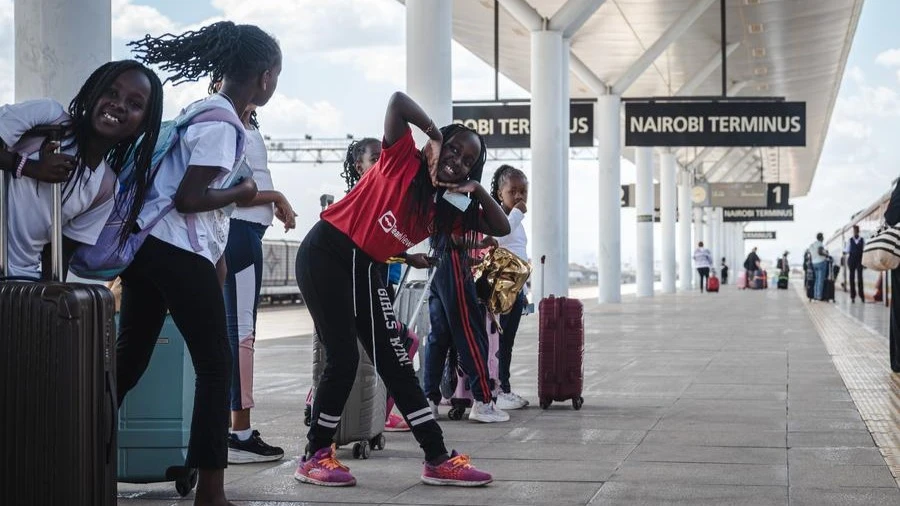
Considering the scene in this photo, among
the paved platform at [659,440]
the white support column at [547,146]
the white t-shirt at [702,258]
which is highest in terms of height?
the white support column at [547,146]

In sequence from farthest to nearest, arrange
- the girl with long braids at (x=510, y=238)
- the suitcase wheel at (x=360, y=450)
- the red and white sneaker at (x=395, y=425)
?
1. the girl with long braids at (x=510, y=238)
2. the red and white sneaker at (x=395, y=425)
3. the suitcase wheel at (x=360, y=450)

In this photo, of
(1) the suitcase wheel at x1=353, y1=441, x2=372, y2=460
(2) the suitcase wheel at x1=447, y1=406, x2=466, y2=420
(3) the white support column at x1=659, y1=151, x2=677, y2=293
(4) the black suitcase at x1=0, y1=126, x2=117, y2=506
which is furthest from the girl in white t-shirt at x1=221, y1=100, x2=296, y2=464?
(3) the white support column at x1=659, y1=151, x2=677, y2=293

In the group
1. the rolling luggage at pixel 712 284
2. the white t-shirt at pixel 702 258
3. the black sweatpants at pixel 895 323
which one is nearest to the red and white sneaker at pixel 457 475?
the black sweatpants at pixel 895 323

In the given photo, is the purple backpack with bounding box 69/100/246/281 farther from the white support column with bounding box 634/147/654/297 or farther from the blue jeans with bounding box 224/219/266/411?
the white support column with bounding box 634/147/654/297

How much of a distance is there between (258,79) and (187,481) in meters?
1.55

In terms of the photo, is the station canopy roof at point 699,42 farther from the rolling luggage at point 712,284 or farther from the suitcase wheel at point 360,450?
the suitcase wheel at point 360,450

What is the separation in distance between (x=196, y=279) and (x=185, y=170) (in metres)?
0.39

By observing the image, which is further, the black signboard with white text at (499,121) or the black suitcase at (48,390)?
the black signboard with white text at (499,121)

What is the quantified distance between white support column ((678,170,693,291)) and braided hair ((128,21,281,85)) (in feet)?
139

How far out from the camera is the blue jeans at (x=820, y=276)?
30.4m

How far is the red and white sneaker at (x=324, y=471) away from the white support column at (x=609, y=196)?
77.4ft

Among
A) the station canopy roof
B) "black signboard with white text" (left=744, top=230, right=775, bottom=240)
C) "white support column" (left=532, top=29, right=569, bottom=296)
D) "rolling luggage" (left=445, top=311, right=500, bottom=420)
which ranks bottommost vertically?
"rolling luggage" (left=445, top=311, right=500, bottom=420)

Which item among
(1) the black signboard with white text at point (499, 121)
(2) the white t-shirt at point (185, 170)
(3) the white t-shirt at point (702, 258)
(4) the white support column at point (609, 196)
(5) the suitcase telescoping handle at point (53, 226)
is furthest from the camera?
(3) the white t-shirt at point (702, 258)

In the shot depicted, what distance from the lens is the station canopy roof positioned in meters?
24.8
